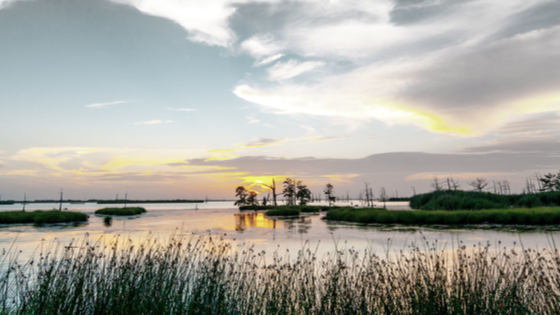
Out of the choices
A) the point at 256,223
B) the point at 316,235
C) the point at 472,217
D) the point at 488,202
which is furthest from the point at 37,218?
the point at 488,202

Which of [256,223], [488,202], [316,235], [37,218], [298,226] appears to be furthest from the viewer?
[488,202]

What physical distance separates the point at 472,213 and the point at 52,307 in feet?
108

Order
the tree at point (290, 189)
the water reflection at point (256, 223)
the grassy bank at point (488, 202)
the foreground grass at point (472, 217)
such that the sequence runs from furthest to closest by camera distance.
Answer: the tree at point (290, 189) → the grassy bank at point (488, 202) → the water reflection at point (256, 223) → the foreground grass at point (472, 217)

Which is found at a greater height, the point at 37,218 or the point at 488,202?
the point at 37,218

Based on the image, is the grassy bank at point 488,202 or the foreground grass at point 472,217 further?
the grassy bank at point 488,202

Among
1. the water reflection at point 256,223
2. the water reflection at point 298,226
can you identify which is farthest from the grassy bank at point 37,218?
the water reflection at point 298,226

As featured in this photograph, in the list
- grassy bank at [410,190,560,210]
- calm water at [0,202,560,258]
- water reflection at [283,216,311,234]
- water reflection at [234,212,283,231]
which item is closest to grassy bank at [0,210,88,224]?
calm water at [0,202,560,258]

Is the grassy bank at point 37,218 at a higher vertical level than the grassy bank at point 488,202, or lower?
higher

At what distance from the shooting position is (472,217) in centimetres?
2881

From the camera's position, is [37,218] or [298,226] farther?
[37,218]

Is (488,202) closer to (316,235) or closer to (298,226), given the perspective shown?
(298,226)

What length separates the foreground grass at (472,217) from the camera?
1017 inches

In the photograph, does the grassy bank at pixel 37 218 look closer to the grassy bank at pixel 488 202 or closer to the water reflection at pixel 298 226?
the water reflection at pixel 298 226

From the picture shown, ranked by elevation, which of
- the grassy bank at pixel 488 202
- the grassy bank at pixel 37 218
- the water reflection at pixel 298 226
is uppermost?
the grassy bank at pixel 37 218
